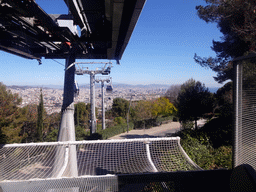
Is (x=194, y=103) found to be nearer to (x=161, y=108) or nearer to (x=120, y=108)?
(x=161, y=108)

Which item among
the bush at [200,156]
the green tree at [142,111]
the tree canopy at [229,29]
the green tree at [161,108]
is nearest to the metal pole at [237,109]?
the bush at [200,156]

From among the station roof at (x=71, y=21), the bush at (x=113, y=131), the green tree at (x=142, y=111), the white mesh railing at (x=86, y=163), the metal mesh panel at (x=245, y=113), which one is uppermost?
the station roof at (x=71, y=21)

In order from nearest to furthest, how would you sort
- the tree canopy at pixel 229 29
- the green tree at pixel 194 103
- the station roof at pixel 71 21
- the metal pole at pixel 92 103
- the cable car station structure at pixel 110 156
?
the cable car station structure at pixel 110 156 → the station roof at pixel 71 21 → the tree canopy at pixel 229 29 → the green tree at pixel 194 103 → the metal pole at pixel 92 103

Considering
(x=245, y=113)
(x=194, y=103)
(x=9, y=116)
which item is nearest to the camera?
(x=245, y=113)

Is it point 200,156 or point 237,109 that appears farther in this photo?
point 200,156

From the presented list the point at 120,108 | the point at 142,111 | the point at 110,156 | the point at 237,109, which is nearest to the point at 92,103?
the point at 142,111

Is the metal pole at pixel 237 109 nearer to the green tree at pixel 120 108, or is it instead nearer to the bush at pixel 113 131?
the bush at pixel 113 131

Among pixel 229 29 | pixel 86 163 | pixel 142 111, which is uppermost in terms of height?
pixel 229 29

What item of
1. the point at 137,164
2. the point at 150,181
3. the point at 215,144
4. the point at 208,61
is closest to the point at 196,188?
the point at 150,181

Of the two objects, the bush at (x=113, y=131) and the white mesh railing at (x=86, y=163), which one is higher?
the white mesh railing at (x=86, y=163)
